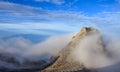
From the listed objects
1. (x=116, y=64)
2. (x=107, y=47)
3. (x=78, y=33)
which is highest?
(x=78, y=33)

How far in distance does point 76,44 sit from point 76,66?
24.0m

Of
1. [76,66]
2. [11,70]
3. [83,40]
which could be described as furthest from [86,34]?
[11,70]

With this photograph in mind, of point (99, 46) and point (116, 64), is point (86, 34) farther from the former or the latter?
point (116, 64)

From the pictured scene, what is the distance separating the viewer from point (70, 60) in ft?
474

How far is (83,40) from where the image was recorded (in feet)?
527

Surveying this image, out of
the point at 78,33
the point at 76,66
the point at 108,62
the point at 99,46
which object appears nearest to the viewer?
the point at 76,66

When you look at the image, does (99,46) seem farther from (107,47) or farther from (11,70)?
(11,70)

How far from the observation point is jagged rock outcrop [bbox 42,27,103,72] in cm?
13350

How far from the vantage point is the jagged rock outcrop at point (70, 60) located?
133500 millimetres

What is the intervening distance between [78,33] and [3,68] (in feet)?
135

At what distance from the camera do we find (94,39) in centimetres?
15638

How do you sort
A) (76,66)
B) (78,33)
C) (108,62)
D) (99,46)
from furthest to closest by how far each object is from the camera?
1. (78,33)
2. (99,46)
3. (108,62)
4. (76,66)

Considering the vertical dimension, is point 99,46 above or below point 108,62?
above

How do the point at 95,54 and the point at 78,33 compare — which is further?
the point at 78,33
